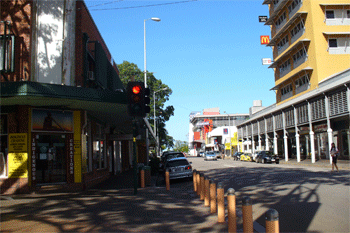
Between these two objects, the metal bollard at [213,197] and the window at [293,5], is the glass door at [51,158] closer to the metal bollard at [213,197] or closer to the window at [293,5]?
the metal bollard at [213,197]

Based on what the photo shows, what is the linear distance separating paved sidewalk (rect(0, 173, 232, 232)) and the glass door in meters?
2.75

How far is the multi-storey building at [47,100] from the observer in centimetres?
1353

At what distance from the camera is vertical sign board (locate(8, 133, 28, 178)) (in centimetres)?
1352

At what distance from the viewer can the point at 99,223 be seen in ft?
25.4

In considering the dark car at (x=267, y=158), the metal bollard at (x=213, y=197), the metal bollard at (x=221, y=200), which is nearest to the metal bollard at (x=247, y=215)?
the metal bollard at (x=221, y=200)

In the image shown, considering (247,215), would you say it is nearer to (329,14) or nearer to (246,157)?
(329,14)

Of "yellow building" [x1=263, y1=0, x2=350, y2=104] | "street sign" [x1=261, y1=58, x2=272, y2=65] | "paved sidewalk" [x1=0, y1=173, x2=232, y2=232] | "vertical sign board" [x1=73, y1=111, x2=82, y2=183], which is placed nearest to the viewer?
"paved sidewalk" [x1=0, y1=173, x2=232, y2=232]

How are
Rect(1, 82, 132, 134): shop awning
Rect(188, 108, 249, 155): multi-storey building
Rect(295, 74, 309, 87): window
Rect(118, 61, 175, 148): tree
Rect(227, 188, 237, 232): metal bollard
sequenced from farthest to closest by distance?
1. Rect(188, 108, 249, 155): multi-storey building
2. Rect(118, 61, 175, 148): tree
3. Rect(295, 74, 309, 87): window
4. Rect(1, 82, 132, 134): shop awning
5. Rect(227, 188, 237, 232): metal bollard

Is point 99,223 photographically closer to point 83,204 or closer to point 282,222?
point 83,204

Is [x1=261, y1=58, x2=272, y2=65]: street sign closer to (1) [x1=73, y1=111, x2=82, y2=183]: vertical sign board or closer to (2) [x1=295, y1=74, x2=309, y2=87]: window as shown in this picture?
(2) [x1=295, y1=74, x2=309, y2=87]: window

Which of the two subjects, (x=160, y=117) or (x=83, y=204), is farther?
(x=160, y=117)

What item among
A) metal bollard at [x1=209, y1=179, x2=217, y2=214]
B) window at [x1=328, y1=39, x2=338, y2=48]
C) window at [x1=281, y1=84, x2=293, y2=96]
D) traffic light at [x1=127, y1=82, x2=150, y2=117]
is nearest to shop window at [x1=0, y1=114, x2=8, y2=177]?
traffic light at [x1=127, y1=82, x2=150, y2=117]

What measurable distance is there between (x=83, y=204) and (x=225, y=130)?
77.5 meters

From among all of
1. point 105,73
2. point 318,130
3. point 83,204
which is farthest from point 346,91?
point 83,204
